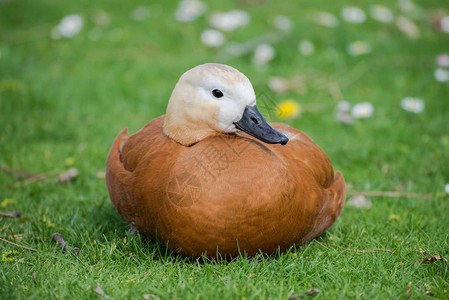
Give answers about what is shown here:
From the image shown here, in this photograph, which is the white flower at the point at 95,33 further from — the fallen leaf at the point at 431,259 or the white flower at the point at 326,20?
the fallen leaf at the point at 431,259

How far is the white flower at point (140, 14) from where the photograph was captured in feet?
23.1

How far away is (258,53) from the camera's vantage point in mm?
6000

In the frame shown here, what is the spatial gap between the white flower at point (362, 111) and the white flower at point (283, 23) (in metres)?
1.83

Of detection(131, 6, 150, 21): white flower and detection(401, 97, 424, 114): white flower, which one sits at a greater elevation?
detection(131, 6, 150, 21): white flower

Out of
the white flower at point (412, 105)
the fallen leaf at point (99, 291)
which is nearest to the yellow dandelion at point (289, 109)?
the white flower at point (412, 105)

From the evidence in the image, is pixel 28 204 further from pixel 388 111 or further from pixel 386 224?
pixel 388 111

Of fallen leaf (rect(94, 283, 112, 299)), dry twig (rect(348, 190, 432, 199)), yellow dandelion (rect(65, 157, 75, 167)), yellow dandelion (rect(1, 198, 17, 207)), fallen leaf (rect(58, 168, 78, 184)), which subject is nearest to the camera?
fallen leaf (rect(94, 283, 112, 299))

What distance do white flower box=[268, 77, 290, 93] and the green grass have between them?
0.25ft

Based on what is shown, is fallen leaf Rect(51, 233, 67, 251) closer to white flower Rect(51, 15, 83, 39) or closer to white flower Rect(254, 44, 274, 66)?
white flower Rect(254, 44, 274, 66)

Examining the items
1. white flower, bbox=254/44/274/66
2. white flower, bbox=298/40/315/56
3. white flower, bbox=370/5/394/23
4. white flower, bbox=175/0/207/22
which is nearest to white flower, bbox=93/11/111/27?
white flower, bbox=175/0/207/22

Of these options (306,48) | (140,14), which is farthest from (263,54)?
(140,14)

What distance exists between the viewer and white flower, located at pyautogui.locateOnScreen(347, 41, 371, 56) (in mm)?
6125

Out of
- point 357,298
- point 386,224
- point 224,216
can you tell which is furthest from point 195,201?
point 386,224

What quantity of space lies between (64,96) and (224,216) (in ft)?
11.6
